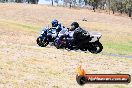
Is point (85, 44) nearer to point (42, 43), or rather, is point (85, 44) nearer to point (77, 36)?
point (77, 36)

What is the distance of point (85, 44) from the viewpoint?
2112cm

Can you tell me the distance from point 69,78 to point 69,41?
29.2ft

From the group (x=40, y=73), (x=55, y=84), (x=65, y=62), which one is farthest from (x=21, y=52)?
(x=55, y=84)

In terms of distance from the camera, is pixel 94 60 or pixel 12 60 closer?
pixel 12 60

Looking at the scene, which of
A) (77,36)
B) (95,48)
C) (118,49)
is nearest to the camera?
(77,36)

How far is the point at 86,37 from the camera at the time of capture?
2092 cm

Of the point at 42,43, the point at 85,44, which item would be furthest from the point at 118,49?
the point at 42,43

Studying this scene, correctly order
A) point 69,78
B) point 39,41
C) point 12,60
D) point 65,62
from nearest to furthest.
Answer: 1. point 69,78
2. point 12,60
3. point 65,62
4. point 39,41

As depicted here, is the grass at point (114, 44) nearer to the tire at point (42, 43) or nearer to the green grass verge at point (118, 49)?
the green grass verge at point (118, 49)

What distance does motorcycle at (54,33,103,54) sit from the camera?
68.5 ft

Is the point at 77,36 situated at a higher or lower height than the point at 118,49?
higher

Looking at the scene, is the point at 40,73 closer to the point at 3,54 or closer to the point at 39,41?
the point at 3,54

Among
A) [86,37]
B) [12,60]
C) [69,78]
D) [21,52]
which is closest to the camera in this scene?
[69,78]

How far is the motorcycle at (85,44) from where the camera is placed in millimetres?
20875
